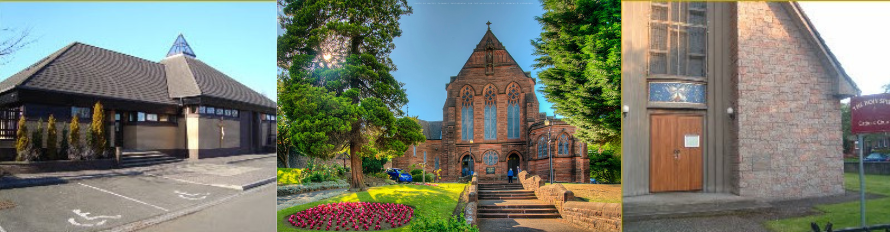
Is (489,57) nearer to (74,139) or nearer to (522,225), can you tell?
(522,225)

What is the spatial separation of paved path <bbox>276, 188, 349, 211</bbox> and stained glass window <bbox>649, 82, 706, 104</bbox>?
3127 mm

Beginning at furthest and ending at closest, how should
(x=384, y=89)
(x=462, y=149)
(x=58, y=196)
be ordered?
(x=58, y=196) < (x=384, y=89) < (x=462, y=149)

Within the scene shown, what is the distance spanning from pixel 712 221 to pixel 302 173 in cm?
401

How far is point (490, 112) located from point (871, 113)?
3611 mm

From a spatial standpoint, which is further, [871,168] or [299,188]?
[299,188]

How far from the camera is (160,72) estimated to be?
461cm

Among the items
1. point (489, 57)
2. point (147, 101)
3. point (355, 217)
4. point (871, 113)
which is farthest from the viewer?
point (147, 101)

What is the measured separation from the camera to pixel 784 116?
3633 mm

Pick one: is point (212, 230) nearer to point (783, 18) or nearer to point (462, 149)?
point (462, 149)

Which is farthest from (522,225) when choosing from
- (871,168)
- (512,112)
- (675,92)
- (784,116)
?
(871,168)

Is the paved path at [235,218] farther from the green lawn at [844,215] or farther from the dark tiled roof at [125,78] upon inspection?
the green lawn at [844,215]

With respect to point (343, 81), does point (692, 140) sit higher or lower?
lower

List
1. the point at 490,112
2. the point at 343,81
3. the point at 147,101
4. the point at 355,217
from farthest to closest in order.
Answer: the point at 147,101 < the point at 343,81 < the point at 355,217 < the point at 490,112

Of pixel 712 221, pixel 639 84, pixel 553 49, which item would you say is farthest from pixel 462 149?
pixel 712 221
